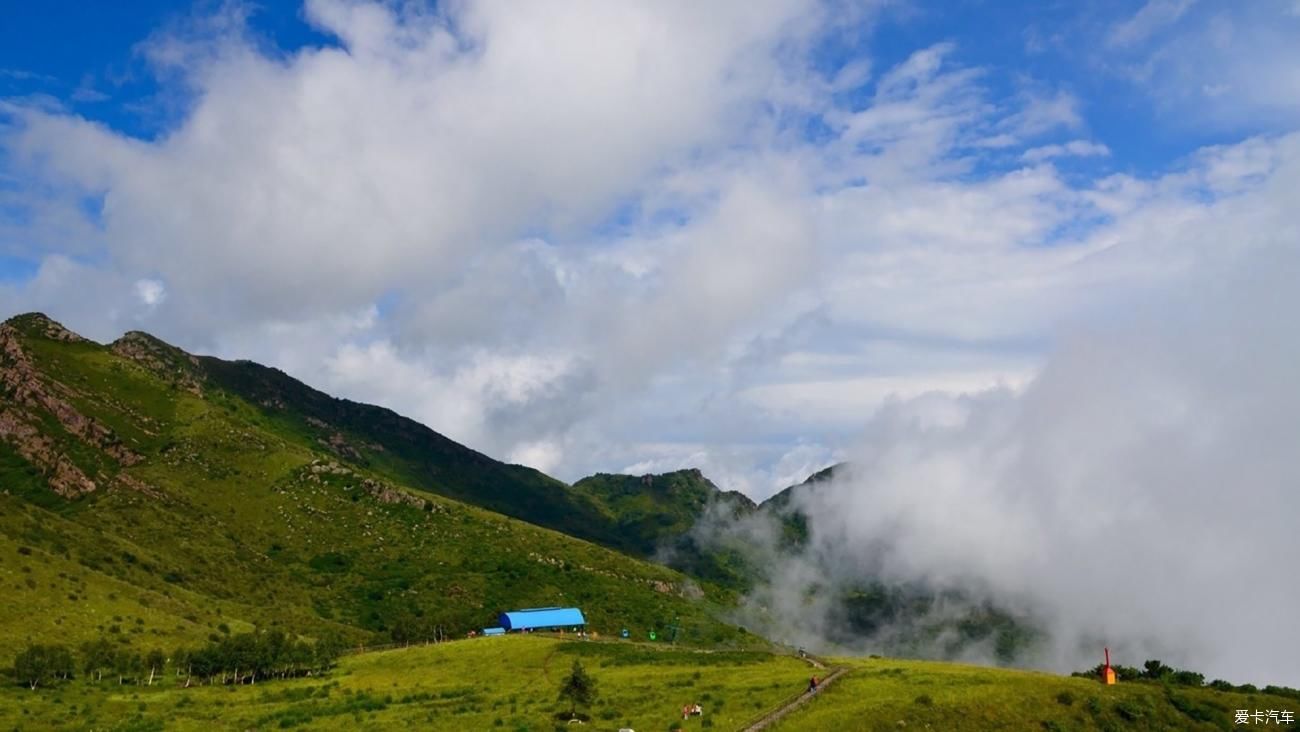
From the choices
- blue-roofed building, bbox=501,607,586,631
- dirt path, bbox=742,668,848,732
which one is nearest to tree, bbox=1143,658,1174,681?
dirt path, bbox=742,668,848,732

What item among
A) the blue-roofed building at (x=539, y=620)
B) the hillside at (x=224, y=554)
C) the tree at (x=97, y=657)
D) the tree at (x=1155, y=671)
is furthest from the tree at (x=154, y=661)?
the tree at (x=1155, y=671)

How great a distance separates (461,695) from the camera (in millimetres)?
74062

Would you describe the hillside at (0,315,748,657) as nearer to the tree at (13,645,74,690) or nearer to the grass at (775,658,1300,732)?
the tree at (13,645,74,690)

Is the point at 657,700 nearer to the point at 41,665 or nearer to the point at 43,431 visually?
the point at 41,665

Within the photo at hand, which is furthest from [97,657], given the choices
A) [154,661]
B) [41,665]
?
[41,665]

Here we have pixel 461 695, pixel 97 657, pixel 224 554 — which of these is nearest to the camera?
pixel 461 695

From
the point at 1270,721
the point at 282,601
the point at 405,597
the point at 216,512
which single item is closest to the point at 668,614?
the point at 405,597

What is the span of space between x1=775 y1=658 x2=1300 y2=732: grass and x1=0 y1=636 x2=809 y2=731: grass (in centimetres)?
607

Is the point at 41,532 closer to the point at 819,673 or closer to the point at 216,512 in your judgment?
the point at 216,512

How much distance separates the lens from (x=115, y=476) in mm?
182125

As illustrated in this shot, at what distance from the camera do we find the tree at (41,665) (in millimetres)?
79213

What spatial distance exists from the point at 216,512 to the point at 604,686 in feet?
466

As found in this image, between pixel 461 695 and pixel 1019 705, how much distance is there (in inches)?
1760

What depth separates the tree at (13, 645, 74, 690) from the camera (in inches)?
3119
